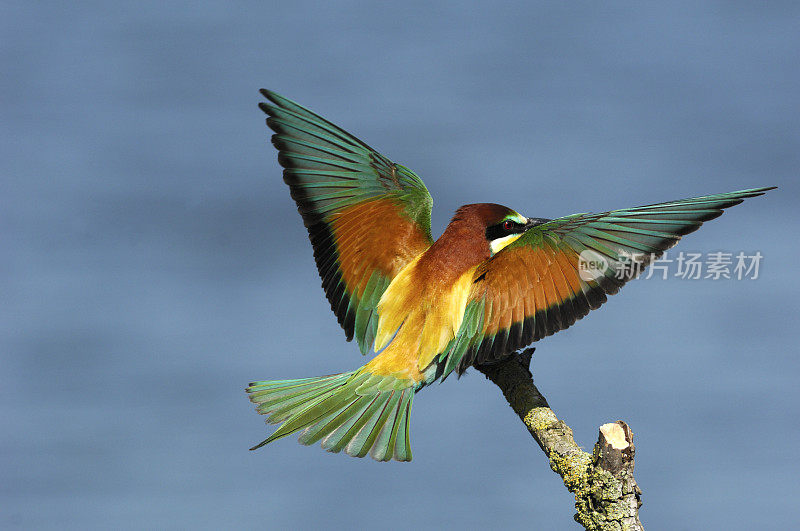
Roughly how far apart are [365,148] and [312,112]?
0.31 meters

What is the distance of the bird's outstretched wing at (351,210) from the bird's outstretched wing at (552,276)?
568 millimetres

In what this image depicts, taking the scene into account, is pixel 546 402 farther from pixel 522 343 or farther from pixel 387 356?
pixel 387 356

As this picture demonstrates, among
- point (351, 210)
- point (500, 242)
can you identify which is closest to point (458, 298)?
point (500, 242)

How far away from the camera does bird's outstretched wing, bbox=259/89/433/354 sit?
3.71 metres

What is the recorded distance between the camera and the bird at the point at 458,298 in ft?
10.3

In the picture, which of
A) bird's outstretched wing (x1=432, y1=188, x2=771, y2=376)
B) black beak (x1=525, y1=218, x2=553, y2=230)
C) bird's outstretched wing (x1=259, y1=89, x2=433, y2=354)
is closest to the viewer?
bird's outstretched wing (x1=432, y1=188, x2=771, y2=376)

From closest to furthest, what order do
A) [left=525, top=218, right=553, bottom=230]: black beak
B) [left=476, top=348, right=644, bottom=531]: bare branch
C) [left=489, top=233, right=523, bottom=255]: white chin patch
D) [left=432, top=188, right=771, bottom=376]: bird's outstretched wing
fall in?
1. [left=476, top=348, right=644, bottom=531]: bare branch
2. [left=432, top=188, right=771, bottom=376]: bird's outstretched wing
3. [left=489, top=233, right=523, bottom=255]: white chin patch
4. [left=525, top=218, right=553, bottom=230]: black beak

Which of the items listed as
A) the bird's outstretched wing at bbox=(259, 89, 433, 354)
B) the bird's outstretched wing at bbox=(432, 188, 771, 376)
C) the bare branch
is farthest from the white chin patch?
the bare branch

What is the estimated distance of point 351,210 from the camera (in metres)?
3.75

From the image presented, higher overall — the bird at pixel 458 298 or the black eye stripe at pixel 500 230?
the black eye stripe at pixel 500 230

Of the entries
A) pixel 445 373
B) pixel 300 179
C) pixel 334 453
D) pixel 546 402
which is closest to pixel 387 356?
pixel 445 373

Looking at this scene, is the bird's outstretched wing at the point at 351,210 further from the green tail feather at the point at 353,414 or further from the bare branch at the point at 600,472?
the bare branch at the point at 600,472

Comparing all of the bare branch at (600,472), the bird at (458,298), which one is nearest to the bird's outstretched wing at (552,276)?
the bird at (458,298)

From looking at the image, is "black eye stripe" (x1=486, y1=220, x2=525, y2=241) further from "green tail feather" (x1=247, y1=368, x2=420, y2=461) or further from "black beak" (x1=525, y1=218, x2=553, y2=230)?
"green tail feather" (x1=247, y1=368, x2=420, y2=461)
